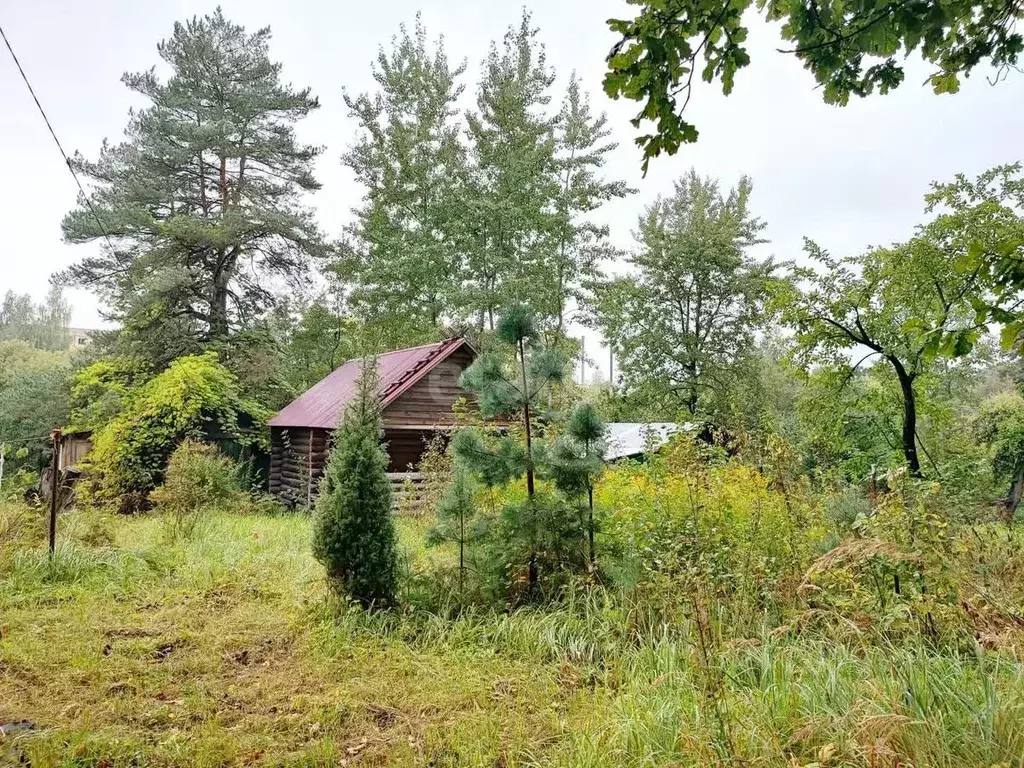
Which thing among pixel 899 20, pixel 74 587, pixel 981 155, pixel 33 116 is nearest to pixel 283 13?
pixel 33 116

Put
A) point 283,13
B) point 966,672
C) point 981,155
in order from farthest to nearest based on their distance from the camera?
point 981,155 < point 283,13 < point 966,672

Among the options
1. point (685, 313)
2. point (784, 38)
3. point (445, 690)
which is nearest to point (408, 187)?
point (685, 313)

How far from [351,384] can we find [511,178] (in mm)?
8755

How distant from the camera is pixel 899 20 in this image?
2051mm

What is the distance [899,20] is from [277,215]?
16.7 metres

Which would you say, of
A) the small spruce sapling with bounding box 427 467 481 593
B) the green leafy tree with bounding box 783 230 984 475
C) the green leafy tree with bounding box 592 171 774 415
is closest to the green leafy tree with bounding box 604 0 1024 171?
the small spruce sapling with bounding box 427 467 481 593

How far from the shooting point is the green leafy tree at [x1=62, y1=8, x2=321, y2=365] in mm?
16016

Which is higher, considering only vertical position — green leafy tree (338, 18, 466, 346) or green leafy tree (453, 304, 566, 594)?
green leafy tree (338, 18, 466, 346)

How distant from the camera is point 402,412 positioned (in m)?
12.4

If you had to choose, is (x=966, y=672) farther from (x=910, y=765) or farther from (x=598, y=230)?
(x=598, y=230)

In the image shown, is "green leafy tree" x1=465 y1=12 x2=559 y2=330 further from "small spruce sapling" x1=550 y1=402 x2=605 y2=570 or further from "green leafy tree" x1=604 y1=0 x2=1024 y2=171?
"green leafy tree" x1=604 y1=0 x2=1024 y2=171

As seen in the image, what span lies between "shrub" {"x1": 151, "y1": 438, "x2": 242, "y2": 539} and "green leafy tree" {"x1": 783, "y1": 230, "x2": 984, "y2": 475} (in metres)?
10.3

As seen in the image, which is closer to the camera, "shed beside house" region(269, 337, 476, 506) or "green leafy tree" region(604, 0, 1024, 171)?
"green leafy tree" region(604, 0, 1024, 171)

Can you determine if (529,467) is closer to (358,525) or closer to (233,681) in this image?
(358,525)
